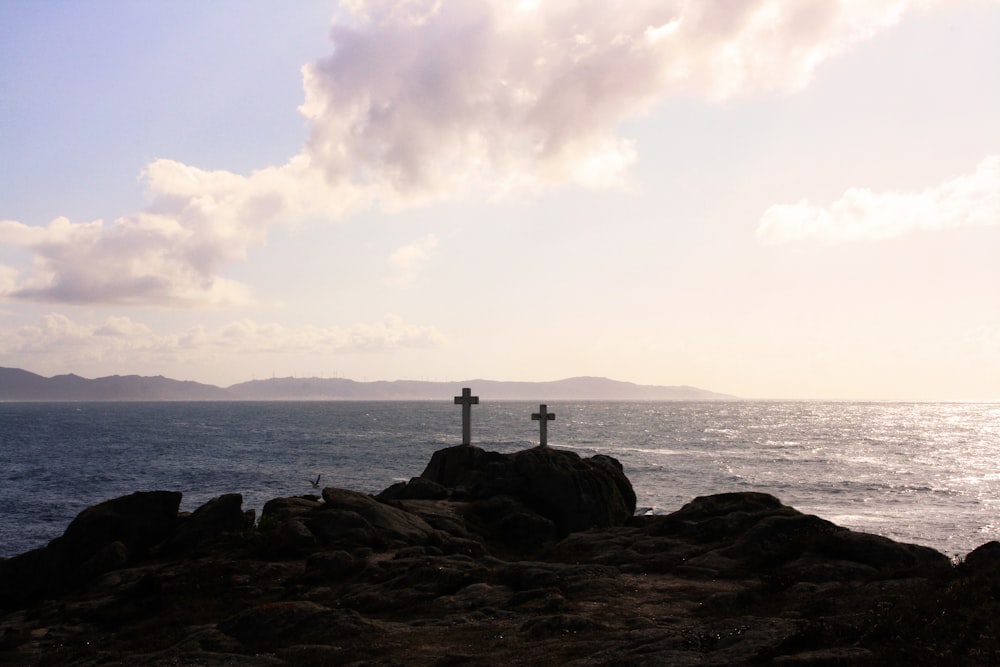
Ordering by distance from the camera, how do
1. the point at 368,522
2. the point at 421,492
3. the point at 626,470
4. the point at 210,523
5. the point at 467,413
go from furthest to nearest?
the point at 626,470
the point at 467,413
the point at 421,492
the point at 210,523
the point at 368,522

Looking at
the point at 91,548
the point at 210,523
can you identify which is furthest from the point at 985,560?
the point at 91,548

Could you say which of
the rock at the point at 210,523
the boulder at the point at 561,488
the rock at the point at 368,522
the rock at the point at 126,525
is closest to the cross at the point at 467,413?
the boulder at the point at 561,488

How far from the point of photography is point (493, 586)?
56.4 feet

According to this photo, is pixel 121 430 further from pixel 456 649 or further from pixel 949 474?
pixel 456 649

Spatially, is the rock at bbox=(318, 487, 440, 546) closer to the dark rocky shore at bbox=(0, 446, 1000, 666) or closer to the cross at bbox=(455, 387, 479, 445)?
the dark rocky shore at bbox=(0, 446, 1000, 666)

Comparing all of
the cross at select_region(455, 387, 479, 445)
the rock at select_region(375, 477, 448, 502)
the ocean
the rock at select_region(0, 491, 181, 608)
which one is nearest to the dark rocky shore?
the rock at select_region(0, 491, 181, 608)

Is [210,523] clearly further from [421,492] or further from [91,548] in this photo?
[421,492]

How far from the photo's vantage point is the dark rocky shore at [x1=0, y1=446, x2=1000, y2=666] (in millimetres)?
11430

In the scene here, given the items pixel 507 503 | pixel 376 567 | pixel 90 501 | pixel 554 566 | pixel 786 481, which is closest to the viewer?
pixel 554 566

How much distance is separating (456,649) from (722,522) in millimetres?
11732

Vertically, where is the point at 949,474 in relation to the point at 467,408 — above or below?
below

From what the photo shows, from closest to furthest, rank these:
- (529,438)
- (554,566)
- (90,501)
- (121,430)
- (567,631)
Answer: (567,631) < (554,566) < (90,501) < (529,438) < (121,430)

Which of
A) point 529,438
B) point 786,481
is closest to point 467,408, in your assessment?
point 786,481

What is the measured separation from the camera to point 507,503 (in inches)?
1128
